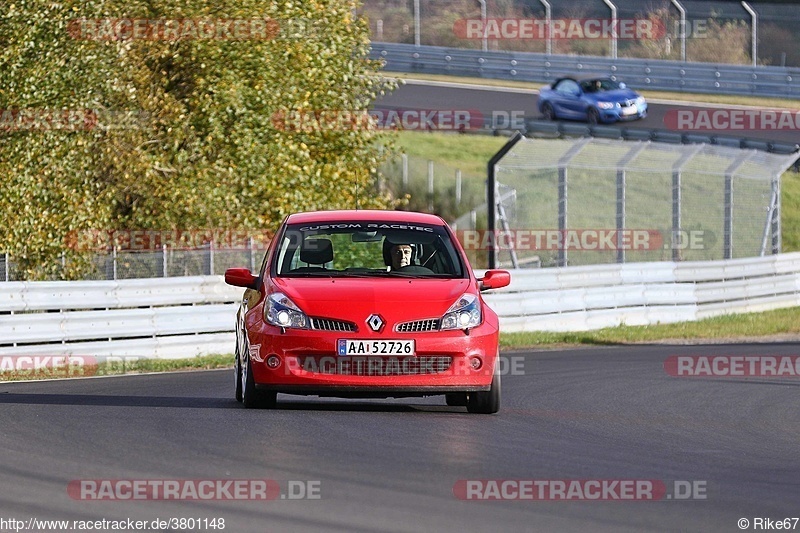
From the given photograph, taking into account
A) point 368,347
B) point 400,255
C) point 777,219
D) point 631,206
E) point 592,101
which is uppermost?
point 400,255

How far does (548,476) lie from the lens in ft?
26.9

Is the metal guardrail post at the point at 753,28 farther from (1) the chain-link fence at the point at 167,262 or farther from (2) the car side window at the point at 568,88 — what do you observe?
(1) the chain-link fence at the point at 167,262

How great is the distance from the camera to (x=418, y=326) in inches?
430

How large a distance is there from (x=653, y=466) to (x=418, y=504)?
2.06 m

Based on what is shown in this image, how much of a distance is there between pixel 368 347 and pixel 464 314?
782 mm

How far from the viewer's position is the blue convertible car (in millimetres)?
41750

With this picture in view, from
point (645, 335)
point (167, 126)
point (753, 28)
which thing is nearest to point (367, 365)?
point (645, 335)

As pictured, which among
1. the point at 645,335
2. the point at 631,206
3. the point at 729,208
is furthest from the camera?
the point at 631,206

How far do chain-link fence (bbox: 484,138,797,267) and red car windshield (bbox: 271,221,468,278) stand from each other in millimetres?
12751

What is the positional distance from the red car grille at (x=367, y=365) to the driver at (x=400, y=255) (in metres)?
1.20

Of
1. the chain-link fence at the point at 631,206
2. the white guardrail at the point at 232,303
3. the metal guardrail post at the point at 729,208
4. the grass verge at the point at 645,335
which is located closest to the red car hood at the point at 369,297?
the grass verge at the point at 645,335

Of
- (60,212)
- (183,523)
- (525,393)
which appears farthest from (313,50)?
(183,523)

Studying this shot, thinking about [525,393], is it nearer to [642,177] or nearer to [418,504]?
[418,504]

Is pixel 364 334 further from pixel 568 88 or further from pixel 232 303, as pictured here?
pixel 568 88
